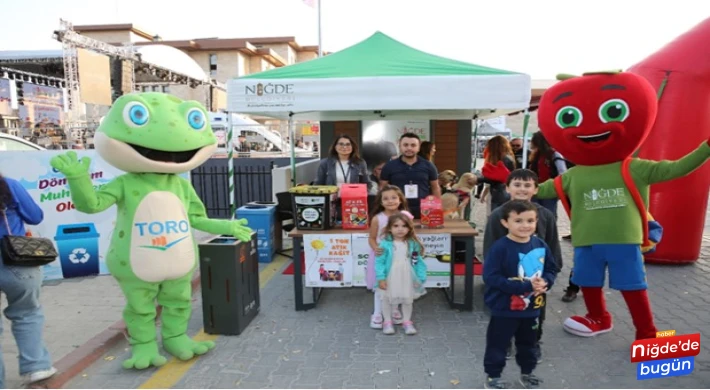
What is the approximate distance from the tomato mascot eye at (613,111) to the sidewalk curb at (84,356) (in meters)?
4.30

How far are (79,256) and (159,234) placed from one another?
307 centimetres

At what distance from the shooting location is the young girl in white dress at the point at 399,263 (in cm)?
389

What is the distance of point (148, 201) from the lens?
333 cm

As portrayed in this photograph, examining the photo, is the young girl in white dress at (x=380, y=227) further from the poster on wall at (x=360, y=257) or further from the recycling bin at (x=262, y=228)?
the recycling bin at (x=262, y=228)

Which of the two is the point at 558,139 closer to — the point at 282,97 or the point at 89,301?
the point at 282,97

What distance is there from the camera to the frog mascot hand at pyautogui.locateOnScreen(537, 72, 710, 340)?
3508 mm

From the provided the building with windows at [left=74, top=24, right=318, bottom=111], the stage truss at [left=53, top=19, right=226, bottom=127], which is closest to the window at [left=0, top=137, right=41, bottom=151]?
the stage truss at [left=53, top=19, right=226, bottom=127]

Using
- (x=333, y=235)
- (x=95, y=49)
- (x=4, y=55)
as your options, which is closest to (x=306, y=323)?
(x=333, y=235)

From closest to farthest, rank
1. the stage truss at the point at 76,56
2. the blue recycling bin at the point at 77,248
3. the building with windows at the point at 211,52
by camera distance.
A: 1. the blue recycling bin at the point at 77,248
2. the stage truss at the point at 76,56
3. the building with windows at the point at 211,52

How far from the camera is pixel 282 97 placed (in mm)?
4914

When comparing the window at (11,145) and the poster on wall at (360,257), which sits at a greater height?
the window at (11,145)

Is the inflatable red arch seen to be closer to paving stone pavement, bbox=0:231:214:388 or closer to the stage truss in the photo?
paving stone pavement, bbox=0:231:214:388

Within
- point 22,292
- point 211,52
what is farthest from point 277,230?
point 211,52

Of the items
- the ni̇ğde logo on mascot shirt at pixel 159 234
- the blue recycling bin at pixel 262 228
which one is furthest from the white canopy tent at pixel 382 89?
the ni̇ğde logo on mascot shirt at pixel 159 234
